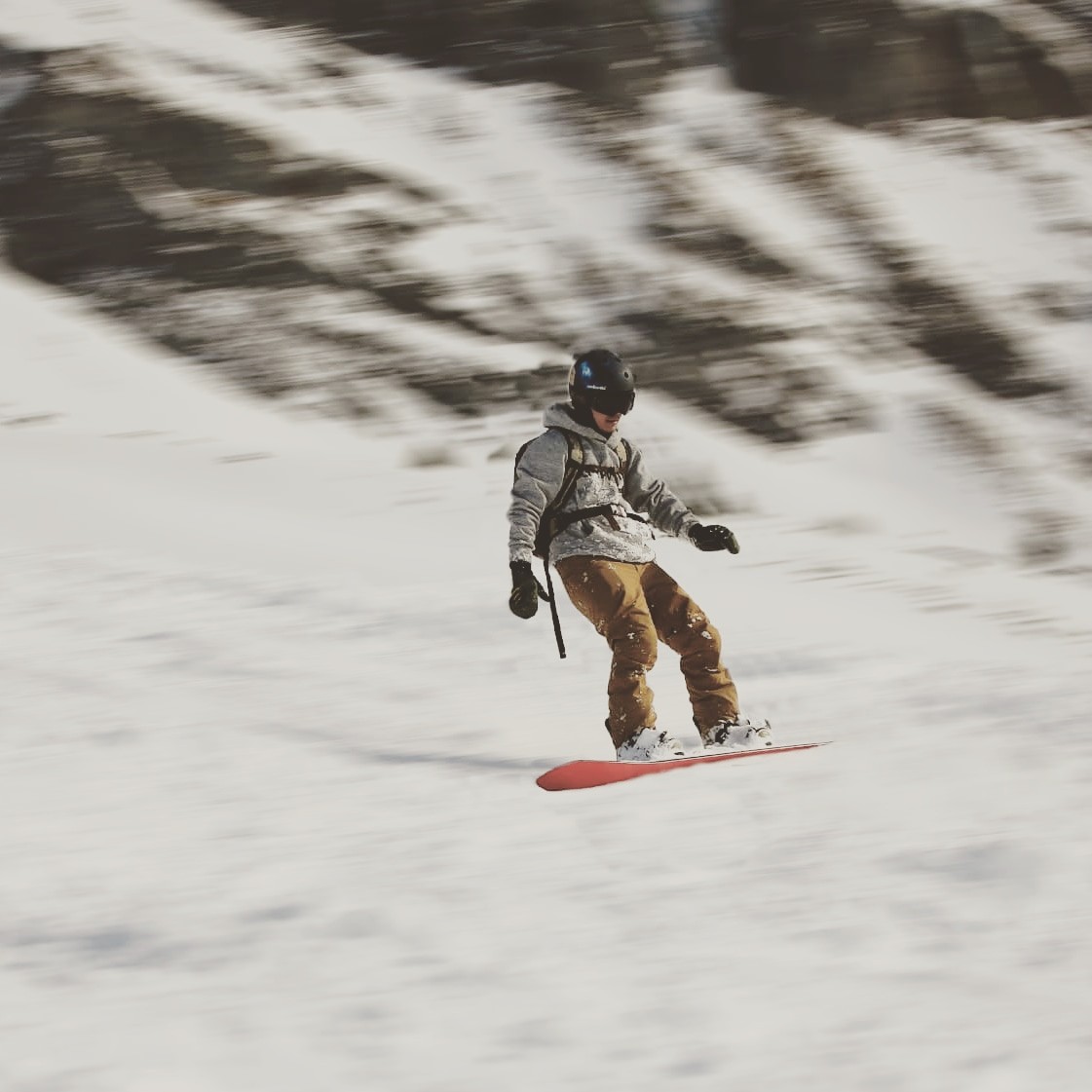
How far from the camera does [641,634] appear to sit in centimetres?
574

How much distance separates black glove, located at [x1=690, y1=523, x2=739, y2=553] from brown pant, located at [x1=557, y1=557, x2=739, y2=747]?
241mm

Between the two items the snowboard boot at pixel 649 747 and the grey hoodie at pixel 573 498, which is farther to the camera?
the grey hoodie at pixel 573 498

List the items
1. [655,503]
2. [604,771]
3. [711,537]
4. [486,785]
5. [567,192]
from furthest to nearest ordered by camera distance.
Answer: [567,192] < [655,503] < [711,537] < [486,785] < [604,771]

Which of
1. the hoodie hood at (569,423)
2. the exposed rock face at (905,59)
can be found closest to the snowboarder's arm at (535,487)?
the hoodie hood at (569,423)

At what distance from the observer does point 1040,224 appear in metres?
16.9

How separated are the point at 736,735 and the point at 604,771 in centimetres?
74

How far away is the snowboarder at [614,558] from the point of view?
573 centimetres

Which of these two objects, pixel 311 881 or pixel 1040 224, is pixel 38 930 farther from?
pixel 1040 224

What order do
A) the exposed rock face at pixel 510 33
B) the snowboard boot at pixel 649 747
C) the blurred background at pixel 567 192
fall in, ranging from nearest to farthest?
the snowboard boot at pixel 649 747
the blurred background at pixel 567 192
the exposed rock face at pixel 510 33

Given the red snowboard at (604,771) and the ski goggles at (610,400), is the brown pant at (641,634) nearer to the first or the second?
the red snowboard at (604,771)

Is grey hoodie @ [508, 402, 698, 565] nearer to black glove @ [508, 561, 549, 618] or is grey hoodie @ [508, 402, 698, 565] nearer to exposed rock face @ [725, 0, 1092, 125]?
black glove @ [508, 561, 549, 618]

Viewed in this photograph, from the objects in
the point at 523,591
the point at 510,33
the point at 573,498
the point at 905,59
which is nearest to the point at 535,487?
the point at 573,498

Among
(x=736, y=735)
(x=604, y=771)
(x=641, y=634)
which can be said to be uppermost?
(x=641, y=634)

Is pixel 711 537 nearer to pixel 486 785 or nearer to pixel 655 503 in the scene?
pixel 655 503
